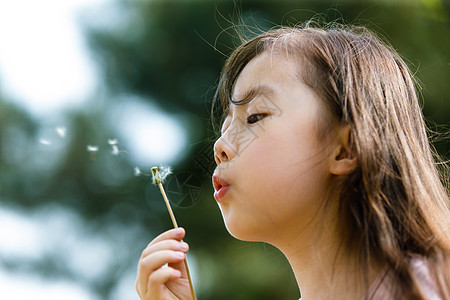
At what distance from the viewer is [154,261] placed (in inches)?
36.4

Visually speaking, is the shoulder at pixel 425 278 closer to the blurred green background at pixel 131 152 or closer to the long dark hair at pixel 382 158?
the long dark hair at pixel 382 158

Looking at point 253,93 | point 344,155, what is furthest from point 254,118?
point 344,155

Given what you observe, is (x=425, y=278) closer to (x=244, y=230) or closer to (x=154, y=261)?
(x=244, y=230)

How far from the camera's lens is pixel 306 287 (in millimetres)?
941

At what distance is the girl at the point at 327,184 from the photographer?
88 centimetres

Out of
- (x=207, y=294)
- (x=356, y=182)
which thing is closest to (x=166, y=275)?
(x=356, y=182)

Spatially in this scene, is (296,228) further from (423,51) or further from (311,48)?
(423,51)

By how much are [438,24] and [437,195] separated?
1677 mm

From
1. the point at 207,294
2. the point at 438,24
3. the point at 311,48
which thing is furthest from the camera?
the point at 207,294

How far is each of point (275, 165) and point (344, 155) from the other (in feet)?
0.44

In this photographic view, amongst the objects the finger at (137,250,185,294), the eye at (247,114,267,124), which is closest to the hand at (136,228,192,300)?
the finger at (137,250,185,294)

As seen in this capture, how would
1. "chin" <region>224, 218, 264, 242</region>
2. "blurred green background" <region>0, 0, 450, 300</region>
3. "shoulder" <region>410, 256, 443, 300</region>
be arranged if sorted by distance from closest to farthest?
"shoulder" <region>410, 256, 443, 300</region> → "chin" <region>224, 218, 264, 242</region> → "blurred green background" <region>0, 0, 450, 300</region>

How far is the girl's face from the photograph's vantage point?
89 cm

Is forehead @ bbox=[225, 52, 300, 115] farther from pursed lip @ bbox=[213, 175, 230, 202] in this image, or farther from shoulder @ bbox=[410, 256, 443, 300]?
shoulder @ bbox=[410, 256, 443, 300]
